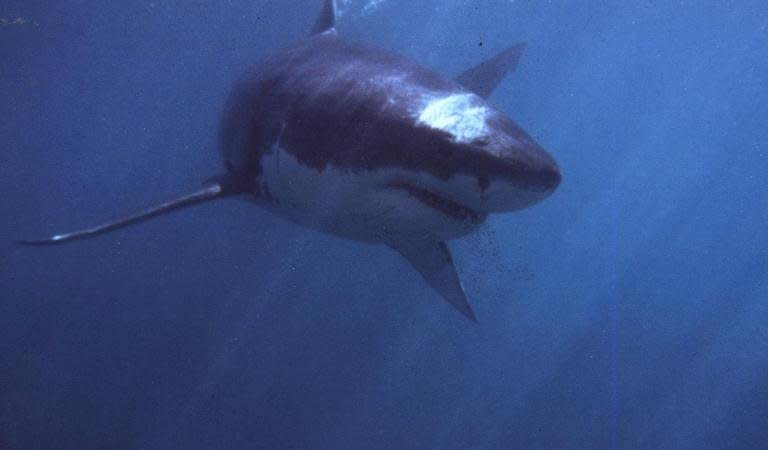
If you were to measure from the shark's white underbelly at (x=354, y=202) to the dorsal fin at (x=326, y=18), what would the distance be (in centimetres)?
271

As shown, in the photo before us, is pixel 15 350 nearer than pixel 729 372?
Yes

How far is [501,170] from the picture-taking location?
8.05 ft

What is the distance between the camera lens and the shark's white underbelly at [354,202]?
3082 mm

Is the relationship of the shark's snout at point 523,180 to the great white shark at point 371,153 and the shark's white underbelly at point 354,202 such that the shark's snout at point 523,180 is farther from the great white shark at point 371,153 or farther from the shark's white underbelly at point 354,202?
the shark's white underbelly at point 354,202

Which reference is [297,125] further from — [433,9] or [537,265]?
[433,9]

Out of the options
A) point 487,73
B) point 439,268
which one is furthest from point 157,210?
point 487,73

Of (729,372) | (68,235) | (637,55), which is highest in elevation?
(637,55)

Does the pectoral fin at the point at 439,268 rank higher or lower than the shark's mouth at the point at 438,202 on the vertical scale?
lower

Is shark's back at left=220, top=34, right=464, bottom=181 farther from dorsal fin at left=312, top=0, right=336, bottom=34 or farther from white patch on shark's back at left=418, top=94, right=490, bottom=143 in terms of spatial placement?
dorsal fin at left=312, top=0, right=336, bottom=34

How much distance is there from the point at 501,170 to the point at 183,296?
15.6 meters

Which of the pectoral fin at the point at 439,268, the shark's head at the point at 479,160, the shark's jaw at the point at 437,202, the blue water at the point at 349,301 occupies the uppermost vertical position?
the shark's head at the point at 479,160

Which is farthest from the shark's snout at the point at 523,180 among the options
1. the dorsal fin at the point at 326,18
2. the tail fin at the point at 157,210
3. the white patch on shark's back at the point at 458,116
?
the dorsal fin at the point at 326,18

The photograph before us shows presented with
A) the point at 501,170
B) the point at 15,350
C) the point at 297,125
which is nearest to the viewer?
the point at 501,170

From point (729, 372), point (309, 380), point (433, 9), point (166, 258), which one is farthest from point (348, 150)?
point (433, 9)
